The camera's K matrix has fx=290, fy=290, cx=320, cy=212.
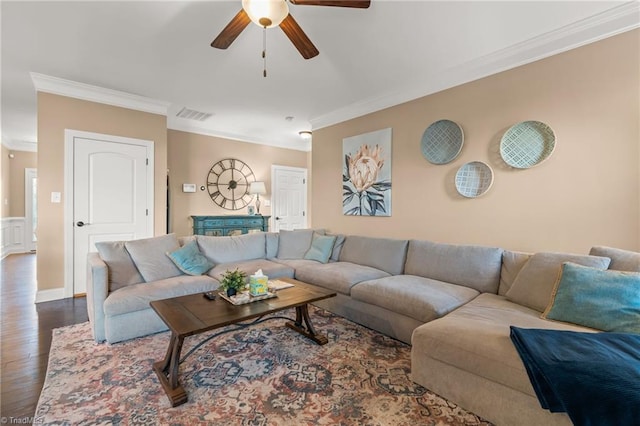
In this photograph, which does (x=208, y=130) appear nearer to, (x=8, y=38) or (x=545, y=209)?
(x=8, y=38)

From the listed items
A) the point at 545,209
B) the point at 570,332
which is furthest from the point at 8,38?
the point at 545,209

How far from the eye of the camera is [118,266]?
2.77m

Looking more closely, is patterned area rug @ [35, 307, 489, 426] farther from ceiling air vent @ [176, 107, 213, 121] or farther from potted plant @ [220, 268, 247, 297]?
A: ceiling air vent @ [176, 107, 213, 121]

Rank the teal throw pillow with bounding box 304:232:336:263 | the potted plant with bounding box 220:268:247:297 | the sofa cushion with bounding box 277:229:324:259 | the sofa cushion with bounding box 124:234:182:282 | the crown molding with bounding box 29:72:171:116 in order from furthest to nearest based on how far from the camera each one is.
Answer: the sofa cushion with bounding box 277:229:324:259
the teal throw pillow with bounding box 304:232:336:263
the crown molding with bounding box 29:72:171:116
the sofa cushion with bounding box 124:234:182:282
the potted plant with bounding box 220:268:247:297

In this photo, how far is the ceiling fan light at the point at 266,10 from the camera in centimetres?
167

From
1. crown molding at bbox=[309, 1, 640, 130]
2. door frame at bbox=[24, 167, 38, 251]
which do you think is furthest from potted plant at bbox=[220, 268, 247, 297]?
door frame at bbox=[24, 167, 38, 251]

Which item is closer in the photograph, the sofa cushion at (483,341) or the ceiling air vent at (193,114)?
the sofa cushion at (483,341)

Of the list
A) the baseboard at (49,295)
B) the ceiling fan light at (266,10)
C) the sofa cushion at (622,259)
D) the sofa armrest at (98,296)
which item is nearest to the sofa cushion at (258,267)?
the sofa armrest at (98,296)

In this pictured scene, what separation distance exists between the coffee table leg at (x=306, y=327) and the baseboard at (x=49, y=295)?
123 inches

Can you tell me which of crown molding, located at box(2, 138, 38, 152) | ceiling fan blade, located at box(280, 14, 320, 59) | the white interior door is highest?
crown molding, located at box(2, 138, 38, 152)

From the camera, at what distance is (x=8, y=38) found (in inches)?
104

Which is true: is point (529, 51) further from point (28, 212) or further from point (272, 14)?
point (28, 212)

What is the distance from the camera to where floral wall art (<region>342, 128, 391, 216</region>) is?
3.95 metres

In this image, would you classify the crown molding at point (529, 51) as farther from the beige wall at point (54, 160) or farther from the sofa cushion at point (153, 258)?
the beige wall at point (54, 160)
